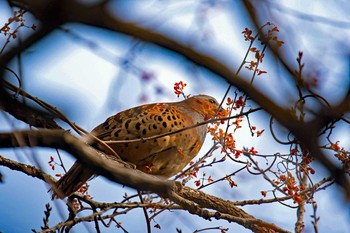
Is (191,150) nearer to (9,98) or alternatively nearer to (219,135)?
(219,135)

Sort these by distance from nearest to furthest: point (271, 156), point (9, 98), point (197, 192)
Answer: point (9, 98)
point (271, 156)
point (197, 192)

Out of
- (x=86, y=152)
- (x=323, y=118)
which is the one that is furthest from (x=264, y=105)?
(x=86, y=152)

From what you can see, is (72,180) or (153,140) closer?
(72,180)

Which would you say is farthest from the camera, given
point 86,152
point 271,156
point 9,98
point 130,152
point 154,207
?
point 130,152

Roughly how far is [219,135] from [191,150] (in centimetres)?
121

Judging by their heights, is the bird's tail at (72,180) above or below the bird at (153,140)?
below

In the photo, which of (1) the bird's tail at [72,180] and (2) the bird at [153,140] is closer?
(1) the bird's tail at [72,180]

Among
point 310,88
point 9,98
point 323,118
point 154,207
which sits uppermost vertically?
point 154,207

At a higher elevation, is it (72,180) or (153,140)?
(153,140)

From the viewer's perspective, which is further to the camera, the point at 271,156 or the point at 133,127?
the point at 133,127

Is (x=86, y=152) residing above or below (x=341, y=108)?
below

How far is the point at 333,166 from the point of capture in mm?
1701

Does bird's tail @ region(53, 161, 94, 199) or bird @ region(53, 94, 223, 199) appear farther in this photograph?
bird @ region(53, 94, 223, 199)

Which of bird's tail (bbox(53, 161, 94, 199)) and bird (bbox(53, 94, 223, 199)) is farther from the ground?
bird (bbox(53, 94, 223, 199))
